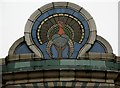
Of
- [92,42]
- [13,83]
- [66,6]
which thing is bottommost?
[13,83]

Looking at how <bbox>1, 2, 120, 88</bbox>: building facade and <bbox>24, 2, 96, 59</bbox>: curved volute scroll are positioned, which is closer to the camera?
<bbox>1, 2, 120, 88</bbox>: building facade

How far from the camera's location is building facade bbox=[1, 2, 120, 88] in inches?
1700

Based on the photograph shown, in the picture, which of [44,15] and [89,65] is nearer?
[89,65]

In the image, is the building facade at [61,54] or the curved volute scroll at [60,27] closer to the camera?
the building facade at [61,54]

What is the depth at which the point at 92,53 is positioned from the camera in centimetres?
4547

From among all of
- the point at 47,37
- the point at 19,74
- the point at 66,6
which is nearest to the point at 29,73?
the point at 19,74

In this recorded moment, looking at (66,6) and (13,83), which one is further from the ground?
(66,6)

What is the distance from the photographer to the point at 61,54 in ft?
150

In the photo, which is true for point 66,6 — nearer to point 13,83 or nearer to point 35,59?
point 35,59

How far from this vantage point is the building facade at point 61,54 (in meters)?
43.2

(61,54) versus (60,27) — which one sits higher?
(60,27)

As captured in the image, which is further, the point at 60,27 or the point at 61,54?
the point at 60,27

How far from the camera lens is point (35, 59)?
44906 mm

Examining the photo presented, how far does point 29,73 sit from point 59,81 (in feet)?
8.83
